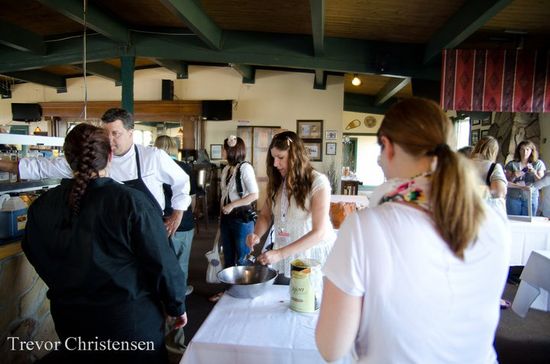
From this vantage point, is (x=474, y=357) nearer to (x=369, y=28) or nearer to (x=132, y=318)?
(x=132, y=318)

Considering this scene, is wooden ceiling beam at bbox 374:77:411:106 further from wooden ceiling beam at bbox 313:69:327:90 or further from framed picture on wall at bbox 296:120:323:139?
framed picture on wall at bbox 296:120:323:139

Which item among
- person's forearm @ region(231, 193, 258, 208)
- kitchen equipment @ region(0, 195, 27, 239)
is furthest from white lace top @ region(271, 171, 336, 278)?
kitchen equipment @ region(0, 195, 27, 239)

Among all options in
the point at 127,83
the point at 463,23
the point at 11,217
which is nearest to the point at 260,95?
the point at 127,83

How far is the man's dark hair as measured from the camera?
2.02 m

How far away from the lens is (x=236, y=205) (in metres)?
3.09

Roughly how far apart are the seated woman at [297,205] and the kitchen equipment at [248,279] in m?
0.13

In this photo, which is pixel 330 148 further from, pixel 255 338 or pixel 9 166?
pixel 255 338

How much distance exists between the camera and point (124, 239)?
4.13 feet

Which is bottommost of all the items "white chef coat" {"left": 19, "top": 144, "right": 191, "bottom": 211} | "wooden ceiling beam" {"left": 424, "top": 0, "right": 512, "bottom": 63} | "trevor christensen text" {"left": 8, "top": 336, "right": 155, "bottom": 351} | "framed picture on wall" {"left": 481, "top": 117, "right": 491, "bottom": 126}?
"trevor christensen text" {"left": 8, "top": 336, "right": 155, "bottom": 351}

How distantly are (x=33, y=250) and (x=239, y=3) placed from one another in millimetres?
3380

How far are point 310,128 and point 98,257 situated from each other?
6.81 meters

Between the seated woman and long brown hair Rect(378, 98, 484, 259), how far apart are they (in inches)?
39.8

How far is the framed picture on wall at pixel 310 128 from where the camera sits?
305 inches

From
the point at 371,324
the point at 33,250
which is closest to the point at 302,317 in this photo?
the point at 371,324
